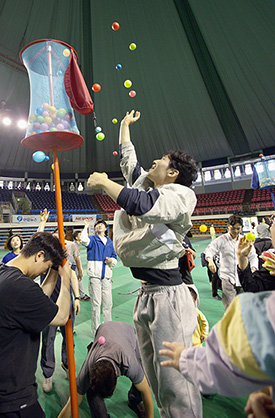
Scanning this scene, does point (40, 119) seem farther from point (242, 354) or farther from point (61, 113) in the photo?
point (242, 354)

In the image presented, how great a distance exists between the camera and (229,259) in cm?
336

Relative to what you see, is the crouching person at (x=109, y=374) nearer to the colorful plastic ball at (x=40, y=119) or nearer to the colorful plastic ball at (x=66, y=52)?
the colorful plastic ball at (x=40, y=119)

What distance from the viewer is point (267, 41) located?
10.2m

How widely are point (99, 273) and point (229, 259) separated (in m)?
2.14

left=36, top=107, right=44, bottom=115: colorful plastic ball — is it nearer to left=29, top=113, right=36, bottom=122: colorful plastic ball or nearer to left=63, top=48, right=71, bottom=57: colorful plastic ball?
left=29, top=113, right=36, bottom=122: colorful plastic ball

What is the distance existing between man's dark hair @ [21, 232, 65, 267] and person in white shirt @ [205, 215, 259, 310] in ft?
8.61

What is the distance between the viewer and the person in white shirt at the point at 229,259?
3238mm

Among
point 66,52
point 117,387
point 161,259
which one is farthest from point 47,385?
point 66,52

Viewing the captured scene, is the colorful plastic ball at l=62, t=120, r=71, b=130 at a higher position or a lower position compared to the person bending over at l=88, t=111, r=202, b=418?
higher

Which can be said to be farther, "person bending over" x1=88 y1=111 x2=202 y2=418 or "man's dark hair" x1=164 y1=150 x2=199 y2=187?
"man's dark hair" x1=164 y1=150 x2=199 y2=187

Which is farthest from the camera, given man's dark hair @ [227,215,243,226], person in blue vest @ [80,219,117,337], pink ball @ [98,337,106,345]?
man's dark hair @ [227,215,243,226]

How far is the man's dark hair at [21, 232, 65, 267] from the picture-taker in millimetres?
1434

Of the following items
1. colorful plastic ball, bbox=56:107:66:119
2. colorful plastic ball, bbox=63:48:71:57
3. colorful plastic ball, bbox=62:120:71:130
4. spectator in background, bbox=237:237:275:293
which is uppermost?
colorful plastic ball, bbox=63:48:71:57

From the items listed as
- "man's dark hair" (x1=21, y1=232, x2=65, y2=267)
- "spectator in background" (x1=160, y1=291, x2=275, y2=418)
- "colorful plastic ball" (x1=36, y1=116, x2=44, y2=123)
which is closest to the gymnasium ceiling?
"colorful plastic ball" (x1=36, y1=116, x2=44, y2=123)
